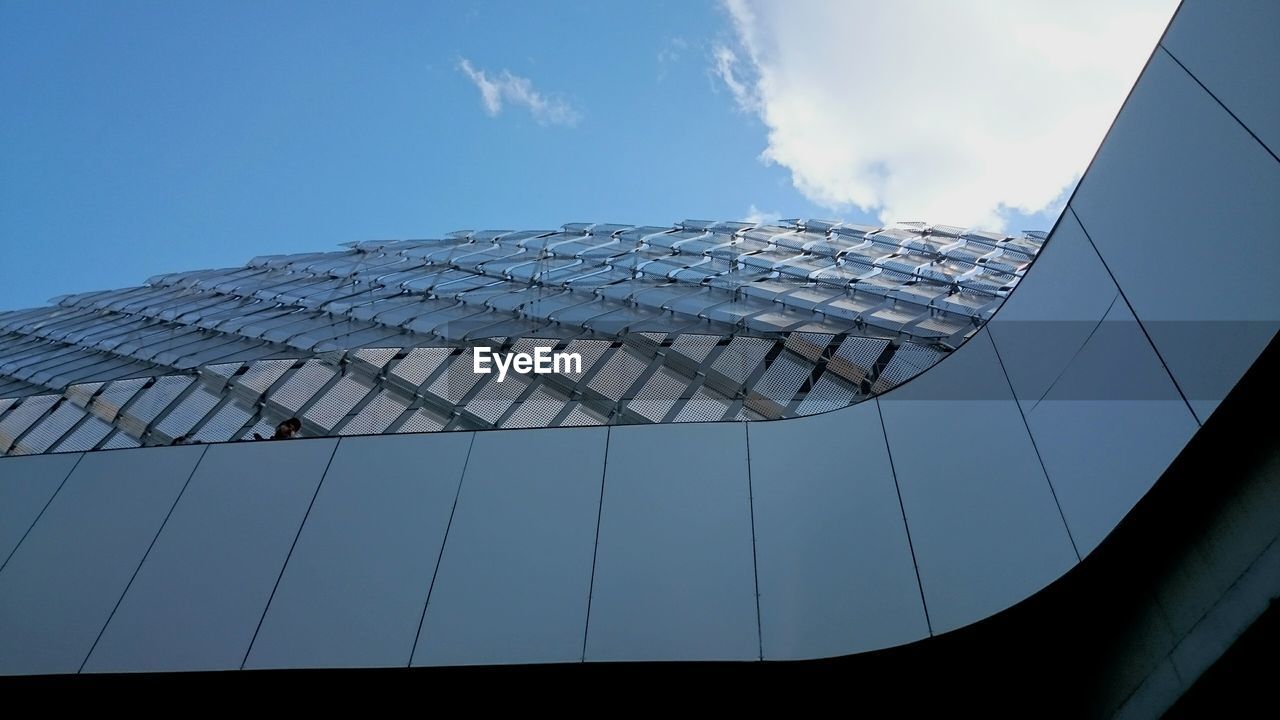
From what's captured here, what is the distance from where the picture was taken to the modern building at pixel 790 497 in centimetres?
543

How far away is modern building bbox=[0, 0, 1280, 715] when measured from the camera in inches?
214

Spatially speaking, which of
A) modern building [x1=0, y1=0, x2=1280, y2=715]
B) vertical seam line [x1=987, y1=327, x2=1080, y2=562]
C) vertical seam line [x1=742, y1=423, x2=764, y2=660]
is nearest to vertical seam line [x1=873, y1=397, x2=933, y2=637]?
modern building [x1=0, y1=0, x2=1280, y2=715]

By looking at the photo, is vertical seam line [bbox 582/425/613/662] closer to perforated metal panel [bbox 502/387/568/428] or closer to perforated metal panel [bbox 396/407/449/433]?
perforated metal panel [bbox 502/387/568/428]

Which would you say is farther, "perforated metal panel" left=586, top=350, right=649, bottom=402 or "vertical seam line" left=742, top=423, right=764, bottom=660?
"perforated metal panel" left=586, top=350, right=649, bottom=402

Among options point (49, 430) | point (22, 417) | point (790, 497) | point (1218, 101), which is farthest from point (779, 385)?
point (22, 417)

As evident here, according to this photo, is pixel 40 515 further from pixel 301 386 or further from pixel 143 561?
pixel 301 386

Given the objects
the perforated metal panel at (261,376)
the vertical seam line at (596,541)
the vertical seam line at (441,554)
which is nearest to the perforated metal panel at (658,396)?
the vertical seam line at (596,541)

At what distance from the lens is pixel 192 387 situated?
1205 centimetres

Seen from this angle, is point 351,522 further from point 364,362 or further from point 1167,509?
point 1167,509

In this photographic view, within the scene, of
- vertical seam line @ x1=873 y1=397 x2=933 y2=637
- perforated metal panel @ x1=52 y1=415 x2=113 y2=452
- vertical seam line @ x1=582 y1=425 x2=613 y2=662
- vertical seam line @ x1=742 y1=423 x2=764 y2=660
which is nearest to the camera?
vertical seam line @ x1=873 y1=397 x2=933 y2=637

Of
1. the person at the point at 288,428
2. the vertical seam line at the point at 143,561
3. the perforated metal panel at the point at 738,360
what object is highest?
the perforated metal panel at the point at 738,360

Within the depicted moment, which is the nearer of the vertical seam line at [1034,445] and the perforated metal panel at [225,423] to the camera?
the vertical seam line at [1034,445]

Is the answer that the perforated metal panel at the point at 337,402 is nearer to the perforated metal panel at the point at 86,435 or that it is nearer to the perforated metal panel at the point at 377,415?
the perforated metal panel at the point at 377,415

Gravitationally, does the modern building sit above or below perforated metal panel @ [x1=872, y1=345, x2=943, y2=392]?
below
